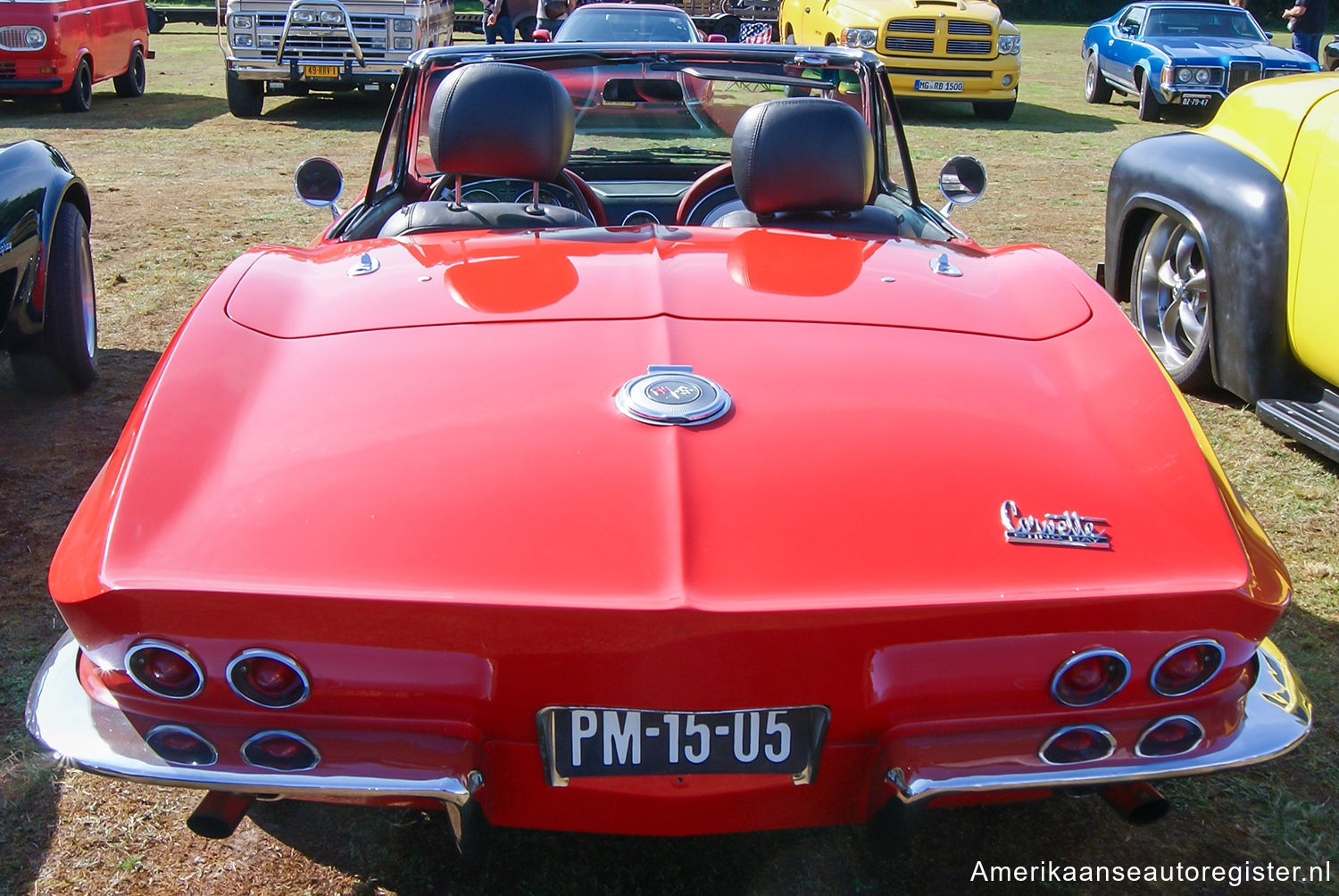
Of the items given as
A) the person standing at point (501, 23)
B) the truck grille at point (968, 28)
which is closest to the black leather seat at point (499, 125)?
the truck grille at point (968, 28)

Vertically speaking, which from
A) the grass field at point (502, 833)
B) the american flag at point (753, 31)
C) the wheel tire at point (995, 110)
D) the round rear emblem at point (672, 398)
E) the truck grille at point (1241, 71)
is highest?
the american flag at point (753, 31)

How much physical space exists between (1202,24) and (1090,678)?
14.5 meters

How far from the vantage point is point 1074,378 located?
2.19 m

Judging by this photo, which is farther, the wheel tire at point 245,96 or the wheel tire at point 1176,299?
the wheel tire at point 245,96

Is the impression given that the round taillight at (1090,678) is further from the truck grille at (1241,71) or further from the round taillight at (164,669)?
the truck grille at (1241,71)

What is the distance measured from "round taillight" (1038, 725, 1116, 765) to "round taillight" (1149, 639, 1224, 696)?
11cm

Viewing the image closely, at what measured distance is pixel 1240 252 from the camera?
13.6 feet

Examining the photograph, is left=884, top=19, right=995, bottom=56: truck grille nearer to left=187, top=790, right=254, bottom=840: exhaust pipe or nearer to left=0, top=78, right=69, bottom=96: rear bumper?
left=0, top=78, right=69, bottom=96: rear bumper

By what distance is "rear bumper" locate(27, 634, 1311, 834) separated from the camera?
5.63 feet

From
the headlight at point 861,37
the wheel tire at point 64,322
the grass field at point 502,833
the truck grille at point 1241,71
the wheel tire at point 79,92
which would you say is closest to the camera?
the grass field at point 502,833

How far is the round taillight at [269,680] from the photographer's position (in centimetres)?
169

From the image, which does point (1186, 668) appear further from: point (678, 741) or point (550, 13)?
point (550, 13)

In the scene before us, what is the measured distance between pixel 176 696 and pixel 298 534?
0.31m

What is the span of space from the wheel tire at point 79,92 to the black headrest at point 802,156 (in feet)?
39.0
